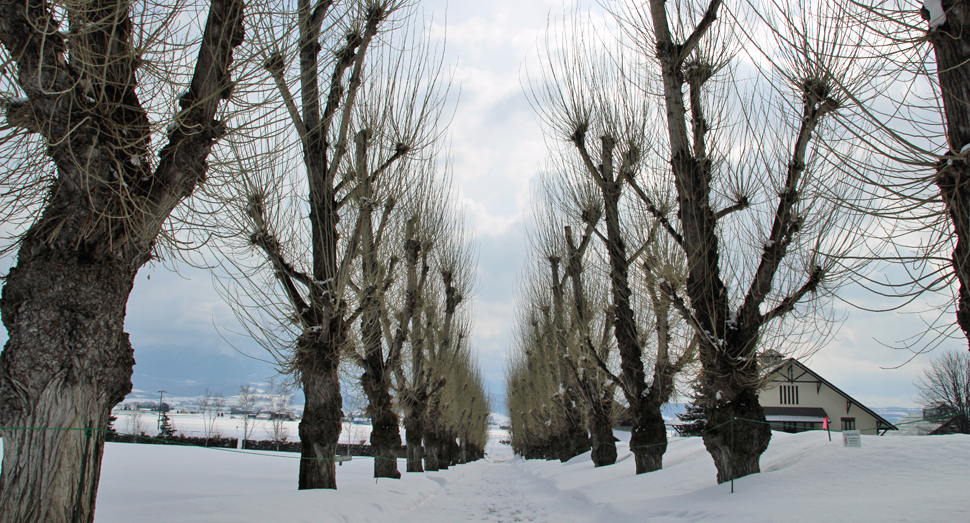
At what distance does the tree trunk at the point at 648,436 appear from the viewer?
411 inches

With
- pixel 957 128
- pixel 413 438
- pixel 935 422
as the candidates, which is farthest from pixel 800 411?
pixel 957 128

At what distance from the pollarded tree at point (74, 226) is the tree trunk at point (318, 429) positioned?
11.2ft

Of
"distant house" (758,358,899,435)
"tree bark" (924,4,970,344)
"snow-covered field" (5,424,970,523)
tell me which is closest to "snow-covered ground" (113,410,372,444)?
"snow-covered field" (5,424,970,523)

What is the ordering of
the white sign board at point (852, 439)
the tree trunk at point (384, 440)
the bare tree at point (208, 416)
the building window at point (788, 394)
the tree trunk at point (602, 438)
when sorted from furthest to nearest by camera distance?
the bare tree at point (208, 416) < the building window at point (788, 394) < the tree trunk at point (602, 438) < the tree trunk at point (384, 440) < the white sign board at point (852, 439)

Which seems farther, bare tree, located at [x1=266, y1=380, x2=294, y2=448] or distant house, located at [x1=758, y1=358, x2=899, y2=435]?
distant house, located at [x1=758, y1=358, x2=899, y2=435]

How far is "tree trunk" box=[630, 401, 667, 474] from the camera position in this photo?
10430 millimetres

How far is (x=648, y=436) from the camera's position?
10.4m

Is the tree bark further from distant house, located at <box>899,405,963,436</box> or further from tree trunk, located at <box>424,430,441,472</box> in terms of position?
distant house, located at <box>899,405,963,436</box>

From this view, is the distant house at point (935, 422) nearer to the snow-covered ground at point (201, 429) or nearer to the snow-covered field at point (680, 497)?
the snow-covered field at point (680, 497)

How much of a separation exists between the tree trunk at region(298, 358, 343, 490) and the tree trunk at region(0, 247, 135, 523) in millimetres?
3628

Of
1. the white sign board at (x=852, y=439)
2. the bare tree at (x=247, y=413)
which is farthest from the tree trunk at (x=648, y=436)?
the bare tree at (x=247, y=413)

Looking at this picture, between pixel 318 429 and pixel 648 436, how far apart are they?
253 inches

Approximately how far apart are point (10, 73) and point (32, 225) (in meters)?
0.93

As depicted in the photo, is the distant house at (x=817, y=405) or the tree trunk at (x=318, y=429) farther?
the distant house at (x=817, y=405)
